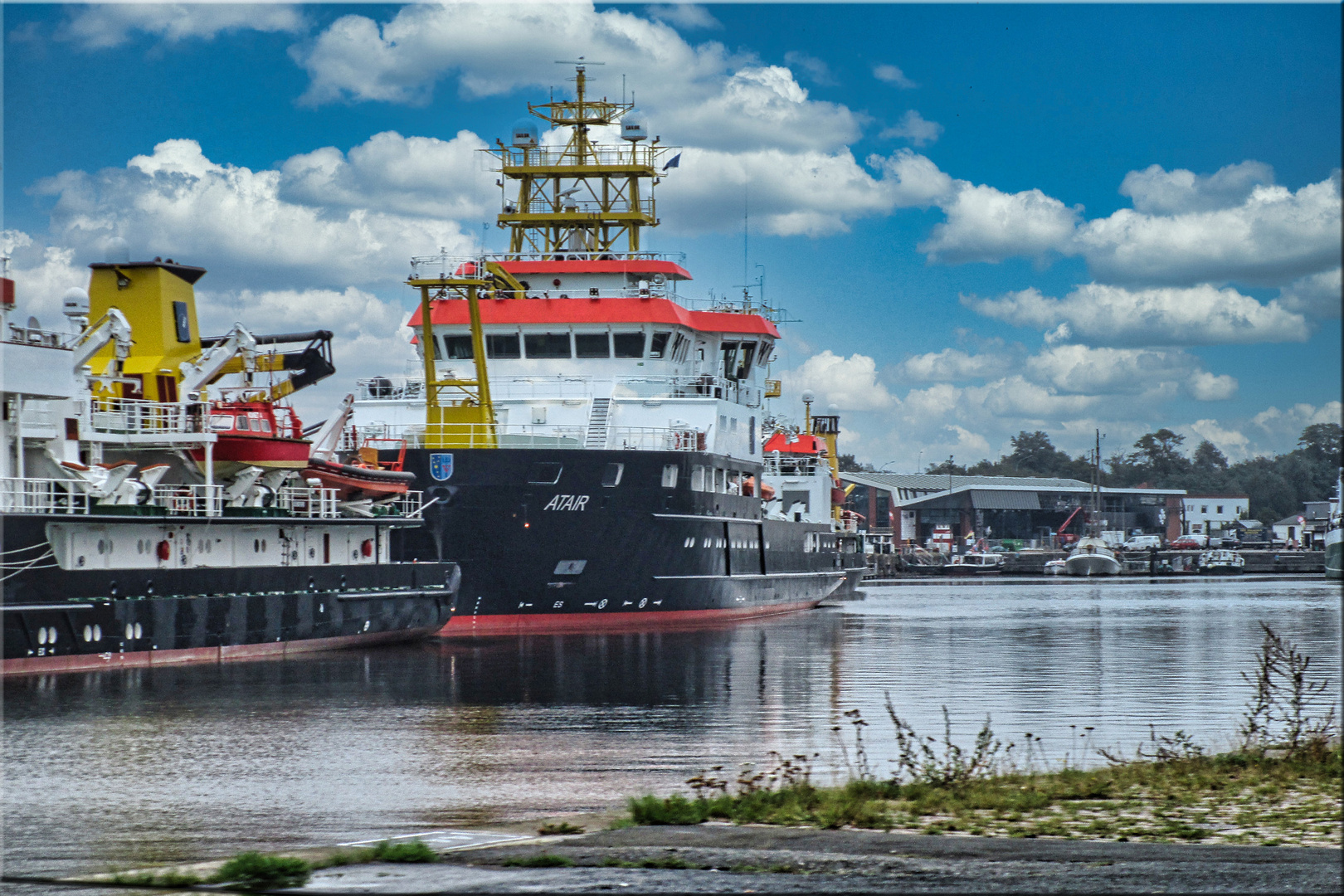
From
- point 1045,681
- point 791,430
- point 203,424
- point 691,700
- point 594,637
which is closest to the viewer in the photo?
point 691,700

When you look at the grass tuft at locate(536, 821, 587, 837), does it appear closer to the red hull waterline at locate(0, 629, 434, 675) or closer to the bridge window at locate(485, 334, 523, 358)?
the red hull waterline at locate(0, 629, 434, 675)

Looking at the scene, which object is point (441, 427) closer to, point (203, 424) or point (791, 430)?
point (203, 424)

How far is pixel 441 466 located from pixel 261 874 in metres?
26.8

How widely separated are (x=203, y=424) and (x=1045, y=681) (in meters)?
15.5

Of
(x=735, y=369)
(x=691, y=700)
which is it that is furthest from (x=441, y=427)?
(x=691, y=700)

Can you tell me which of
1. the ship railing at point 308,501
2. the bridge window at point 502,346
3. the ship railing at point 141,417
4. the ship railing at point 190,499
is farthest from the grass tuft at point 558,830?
the bridge window at point 502,346

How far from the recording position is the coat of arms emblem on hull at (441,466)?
34.8m

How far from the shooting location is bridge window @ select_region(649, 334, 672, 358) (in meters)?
41.7

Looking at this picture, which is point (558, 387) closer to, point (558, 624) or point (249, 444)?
point (558, 624)

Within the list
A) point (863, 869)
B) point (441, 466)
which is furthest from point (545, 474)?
point (863, 869)

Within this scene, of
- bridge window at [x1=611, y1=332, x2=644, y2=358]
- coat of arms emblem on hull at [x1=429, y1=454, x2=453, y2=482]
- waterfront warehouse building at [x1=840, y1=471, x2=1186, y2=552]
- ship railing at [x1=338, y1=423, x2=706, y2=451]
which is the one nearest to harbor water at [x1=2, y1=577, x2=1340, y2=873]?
coat of arms emblem on hull at [x1=429, y1=454, x2=453, y2=482]

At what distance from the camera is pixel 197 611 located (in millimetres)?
25969

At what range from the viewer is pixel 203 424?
27.2 m

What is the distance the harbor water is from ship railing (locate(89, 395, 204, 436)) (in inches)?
185
